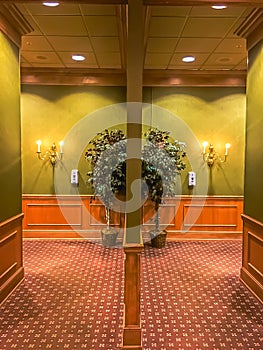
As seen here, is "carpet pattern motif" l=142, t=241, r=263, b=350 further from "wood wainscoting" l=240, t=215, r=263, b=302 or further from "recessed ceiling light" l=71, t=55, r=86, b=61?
"recessed ceiling light" l=71, t=55, r=86, b=61

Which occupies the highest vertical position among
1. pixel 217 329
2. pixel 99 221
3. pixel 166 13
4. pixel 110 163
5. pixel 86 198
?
pixel 166 13

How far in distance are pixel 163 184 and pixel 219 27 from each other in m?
2.71

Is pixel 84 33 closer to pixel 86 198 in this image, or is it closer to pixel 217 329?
pixel 86 198

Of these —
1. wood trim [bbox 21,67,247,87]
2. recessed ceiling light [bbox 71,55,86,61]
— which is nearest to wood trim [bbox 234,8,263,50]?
wood trim [bbox 21,67,247,87]

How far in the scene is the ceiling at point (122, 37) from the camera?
11.8 ft

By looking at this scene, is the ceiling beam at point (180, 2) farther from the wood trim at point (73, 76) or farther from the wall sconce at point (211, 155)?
the wall sconce at point (211, 155)

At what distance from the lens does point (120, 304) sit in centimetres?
362

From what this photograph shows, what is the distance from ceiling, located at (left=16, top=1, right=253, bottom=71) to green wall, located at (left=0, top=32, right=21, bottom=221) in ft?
1.75

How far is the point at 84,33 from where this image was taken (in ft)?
13.9

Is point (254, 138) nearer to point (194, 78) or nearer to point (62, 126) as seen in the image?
point (194, 78)

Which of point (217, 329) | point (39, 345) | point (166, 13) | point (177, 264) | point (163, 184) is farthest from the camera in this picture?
point (163, 184)

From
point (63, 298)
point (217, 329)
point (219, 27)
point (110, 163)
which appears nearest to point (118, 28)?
point (219, 27)

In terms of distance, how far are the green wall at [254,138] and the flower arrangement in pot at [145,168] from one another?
5.70 ft

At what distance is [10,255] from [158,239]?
2799 millimetres
